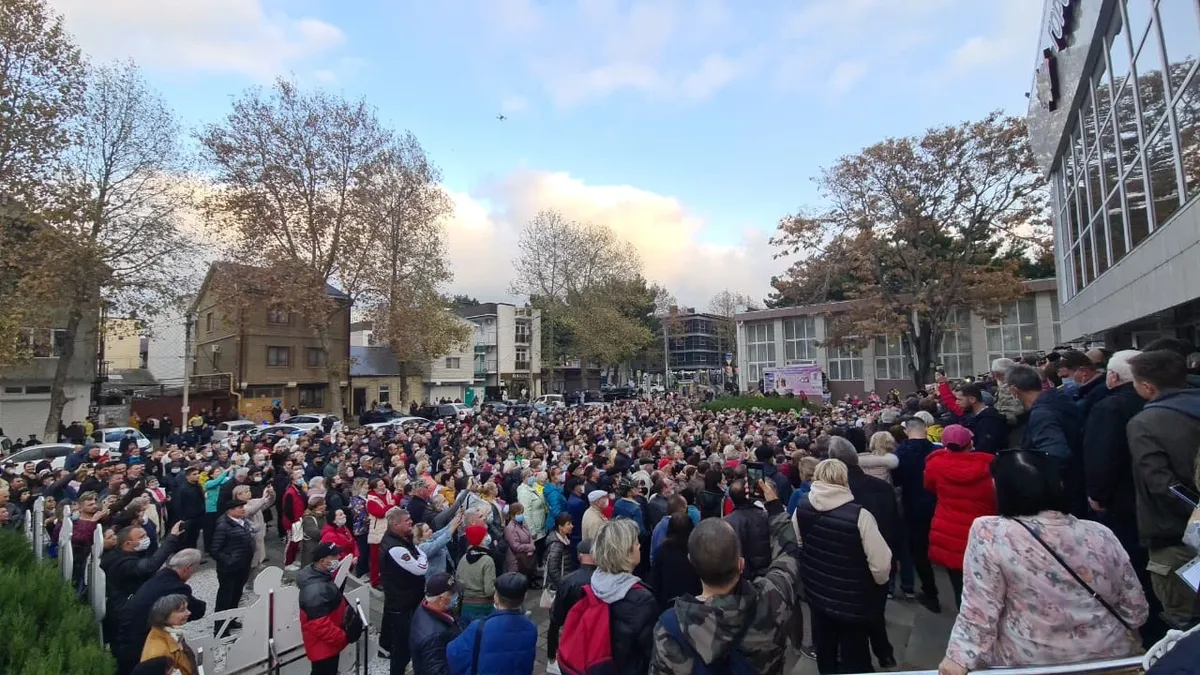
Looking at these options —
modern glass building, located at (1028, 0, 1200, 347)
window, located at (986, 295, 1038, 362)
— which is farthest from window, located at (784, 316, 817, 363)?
modern glass building, located at (1028, 0, 1200, 347)

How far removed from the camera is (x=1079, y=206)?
1282 cm

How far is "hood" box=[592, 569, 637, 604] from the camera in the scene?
9.32ft

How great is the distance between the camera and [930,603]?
5.36m

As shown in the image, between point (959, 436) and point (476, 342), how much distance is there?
53702 mm

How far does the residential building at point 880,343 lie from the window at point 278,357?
28177mm

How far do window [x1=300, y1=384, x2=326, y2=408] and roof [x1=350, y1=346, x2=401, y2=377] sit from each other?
17.0 feet

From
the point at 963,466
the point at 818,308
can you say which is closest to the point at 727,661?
the point at 963,466

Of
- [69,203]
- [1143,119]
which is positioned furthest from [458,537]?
[69,203]

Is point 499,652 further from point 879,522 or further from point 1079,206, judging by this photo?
point 1079,206

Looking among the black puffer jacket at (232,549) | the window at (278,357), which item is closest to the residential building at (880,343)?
the black puffer jacket at (232,549)

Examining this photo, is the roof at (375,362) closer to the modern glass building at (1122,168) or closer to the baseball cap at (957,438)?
the modern glass building at (1122,168)

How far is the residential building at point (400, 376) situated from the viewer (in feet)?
137

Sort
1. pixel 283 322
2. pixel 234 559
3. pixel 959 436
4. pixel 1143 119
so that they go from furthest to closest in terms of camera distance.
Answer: pixel 283 322 → pixel 1143 119 → pixel 234 559 → pixel 959 436

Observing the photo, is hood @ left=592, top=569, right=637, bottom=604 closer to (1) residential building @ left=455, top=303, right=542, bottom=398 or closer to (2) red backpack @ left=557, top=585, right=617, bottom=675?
(2) red backpack @ left=557, top=585, right=617, bottom=675
